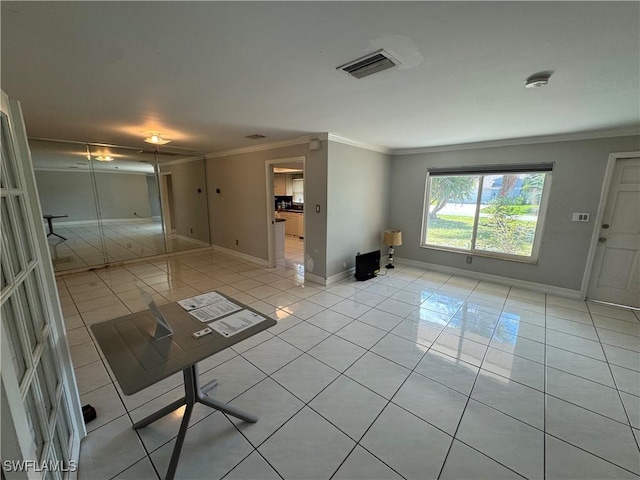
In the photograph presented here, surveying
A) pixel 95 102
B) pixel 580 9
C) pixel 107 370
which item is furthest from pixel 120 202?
pixel 580 9

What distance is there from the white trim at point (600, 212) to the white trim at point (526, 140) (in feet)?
0.84

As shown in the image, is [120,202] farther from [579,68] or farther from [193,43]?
[579,68]

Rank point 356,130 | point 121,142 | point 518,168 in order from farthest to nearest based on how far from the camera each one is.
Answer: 1. point 121,142
2. point 518,168
3. point 356,130

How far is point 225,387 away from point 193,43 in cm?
232

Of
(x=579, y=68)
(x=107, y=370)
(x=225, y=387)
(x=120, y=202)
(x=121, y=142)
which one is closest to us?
(x=579, y=68)

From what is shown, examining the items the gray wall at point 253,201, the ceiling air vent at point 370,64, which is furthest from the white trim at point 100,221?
the ceiling air vent at point 370,64

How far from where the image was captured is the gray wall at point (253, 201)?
392cm

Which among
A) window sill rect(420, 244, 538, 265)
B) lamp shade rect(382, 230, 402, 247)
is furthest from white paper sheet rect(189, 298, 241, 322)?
window sill rect(420, 244, 538, 265)

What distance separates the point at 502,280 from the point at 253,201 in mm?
4647

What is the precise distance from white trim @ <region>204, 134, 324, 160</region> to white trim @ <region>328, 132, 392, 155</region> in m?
0.19

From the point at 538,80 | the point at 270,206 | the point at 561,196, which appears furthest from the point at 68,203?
the point at 561,196

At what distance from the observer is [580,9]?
1.13 metres

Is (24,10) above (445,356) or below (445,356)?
above

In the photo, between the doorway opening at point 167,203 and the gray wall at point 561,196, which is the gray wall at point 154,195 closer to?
the doorway opening at point 167,203
